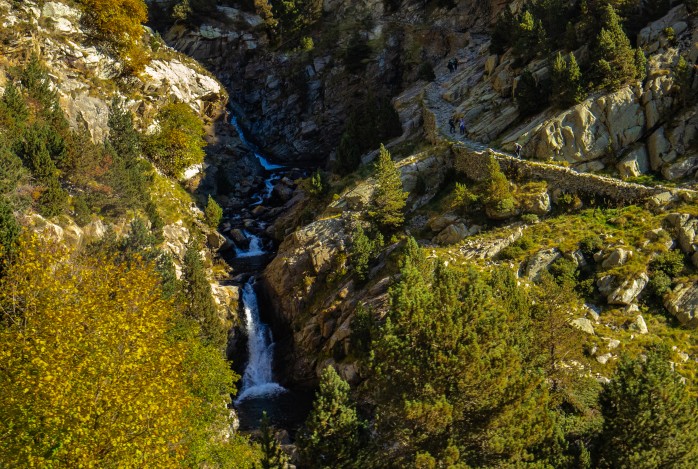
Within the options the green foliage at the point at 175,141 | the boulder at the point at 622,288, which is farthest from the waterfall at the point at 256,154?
the boulder at the point at 622,288

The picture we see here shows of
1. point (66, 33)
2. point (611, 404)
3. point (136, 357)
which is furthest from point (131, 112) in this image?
point (611, 404)

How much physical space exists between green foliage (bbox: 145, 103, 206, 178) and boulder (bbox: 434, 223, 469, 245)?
103 feet

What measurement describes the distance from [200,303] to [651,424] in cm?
2947

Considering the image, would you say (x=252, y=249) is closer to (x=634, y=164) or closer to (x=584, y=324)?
(x=584, y=324)

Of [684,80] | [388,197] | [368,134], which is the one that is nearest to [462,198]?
[388,197]

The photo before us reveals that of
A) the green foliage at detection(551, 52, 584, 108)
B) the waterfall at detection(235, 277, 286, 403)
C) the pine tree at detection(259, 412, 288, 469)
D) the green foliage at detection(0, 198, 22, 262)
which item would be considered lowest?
the waterfall at detection(235, 277, 286, 403)

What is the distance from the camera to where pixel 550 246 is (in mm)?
33219

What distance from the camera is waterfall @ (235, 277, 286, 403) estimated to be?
3897cm

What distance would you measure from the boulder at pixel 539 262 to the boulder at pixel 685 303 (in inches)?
273

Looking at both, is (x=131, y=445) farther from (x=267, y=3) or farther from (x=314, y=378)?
(x=267, y=3)

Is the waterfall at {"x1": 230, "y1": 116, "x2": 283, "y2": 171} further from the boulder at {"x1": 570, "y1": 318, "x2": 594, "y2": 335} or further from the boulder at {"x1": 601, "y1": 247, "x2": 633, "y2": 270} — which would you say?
the boulder at {"x1": 570, "y1": 318, "x2": 594, "y2": 335}

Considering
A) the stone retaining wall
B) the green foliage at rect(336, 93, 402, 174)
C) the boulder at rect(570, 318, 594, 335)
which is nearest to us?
the boulder at rect(570, 318, 594, 335)

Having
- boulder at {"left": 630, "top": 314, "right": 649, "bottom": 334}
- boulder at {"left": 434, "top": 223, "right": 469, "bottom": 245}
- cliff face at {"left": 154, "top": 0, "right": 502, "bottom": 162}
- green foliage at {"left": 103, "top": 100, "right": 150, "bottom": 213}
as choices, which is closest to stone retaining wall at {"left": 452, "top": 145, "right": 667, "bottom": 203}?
boulder at {"left": 434, "top": 223, "right": 469, "bottom": 245}

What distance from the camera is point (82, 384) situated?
52.5 ft
